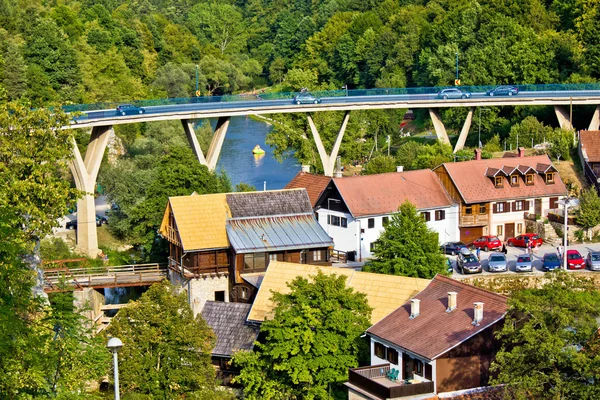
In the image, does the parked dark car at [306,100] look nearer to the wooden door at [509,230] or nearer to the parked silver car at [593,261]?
the wooden door at [509,230]

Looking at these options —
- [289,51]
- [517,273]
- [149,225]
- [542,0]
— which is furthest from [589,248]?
[289,51]

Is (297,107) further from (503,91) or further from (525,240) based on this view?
(525,240)

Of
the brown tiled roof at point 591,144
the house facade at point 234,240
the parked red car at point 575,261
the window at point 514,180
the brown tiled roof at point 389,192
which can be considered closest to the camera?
the house facade at point 234,240

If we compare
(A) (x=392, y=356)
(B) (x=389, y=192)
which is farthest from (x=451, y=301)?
(B) (x=389, y=192)

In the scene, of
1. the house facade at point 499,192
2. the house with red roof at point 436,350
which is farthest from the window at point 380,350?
the house facade at point 499,192

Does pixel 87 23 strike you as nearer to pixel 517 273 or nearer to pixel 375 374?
pixel 517 273

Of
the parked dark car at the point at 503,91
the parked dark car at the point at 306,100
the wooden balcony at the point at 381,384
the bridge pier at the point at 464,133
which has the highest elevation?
the parked dark car at the point at 503,91

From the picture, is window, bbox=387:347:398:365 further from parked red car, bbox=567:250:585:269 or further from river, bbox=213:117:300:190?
river, bbox=213:117:300:190
